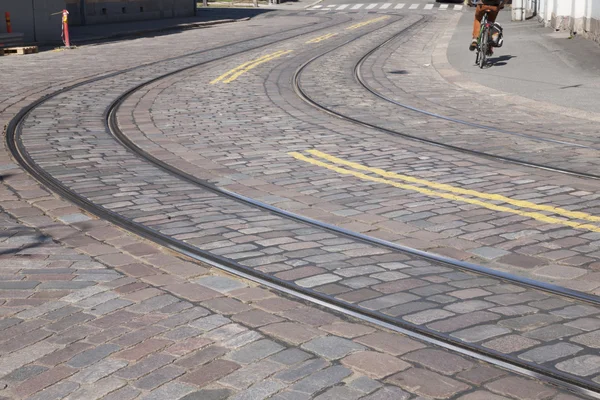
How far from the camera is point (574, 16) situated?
25.8m

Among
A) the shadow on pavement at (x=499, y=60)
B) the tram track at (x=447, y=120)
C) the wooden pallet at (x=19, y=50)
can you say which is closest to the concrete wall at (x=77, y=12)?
the wooden pallet at (x=19, y=50)

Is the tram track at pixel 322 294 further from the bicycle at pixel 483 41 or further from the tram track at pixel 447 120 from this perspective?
the bicycle at pixel 483 41

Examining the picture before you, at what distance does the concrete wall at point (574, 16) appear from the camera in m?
23.3

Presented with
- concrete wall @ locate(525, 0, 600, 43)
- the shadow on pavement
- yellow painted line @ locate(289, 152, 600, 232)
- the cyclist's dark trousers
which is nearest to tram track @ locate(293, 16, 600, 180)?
yellow painted line @ locate(289, 152, 600, 232)

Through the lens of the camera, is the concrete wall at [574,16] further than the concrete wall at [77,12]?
No

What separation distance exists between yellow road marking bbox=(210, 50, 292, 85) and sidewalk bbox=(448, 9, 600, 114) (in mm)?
4068

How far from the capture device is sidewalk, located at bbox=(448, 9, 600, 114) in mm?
15195

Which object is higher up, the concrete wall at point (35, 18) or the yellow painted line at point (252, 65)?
the concrete wall at point (35, 18)

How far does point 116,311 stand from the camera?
5.55m

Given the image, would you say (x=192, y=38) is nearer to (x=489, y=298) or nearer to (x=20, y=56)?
Answer: (x=20, y=56)

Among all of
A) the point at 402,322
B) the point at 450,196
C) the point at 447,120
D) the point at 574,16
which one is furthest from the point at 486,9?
the point at 402,322

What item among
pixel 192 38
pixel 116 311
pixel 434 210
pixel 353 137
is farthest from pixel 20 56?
pixel 116 311

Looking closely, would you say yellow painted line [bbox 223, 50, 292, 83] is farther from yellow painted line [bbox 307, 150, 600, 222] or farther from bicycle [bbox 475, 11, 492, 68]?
yellow painted line [bbox 307, 150, 600, 222]

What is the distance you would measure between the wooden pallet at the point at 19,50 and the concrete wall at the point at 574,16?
1435 centimetres
